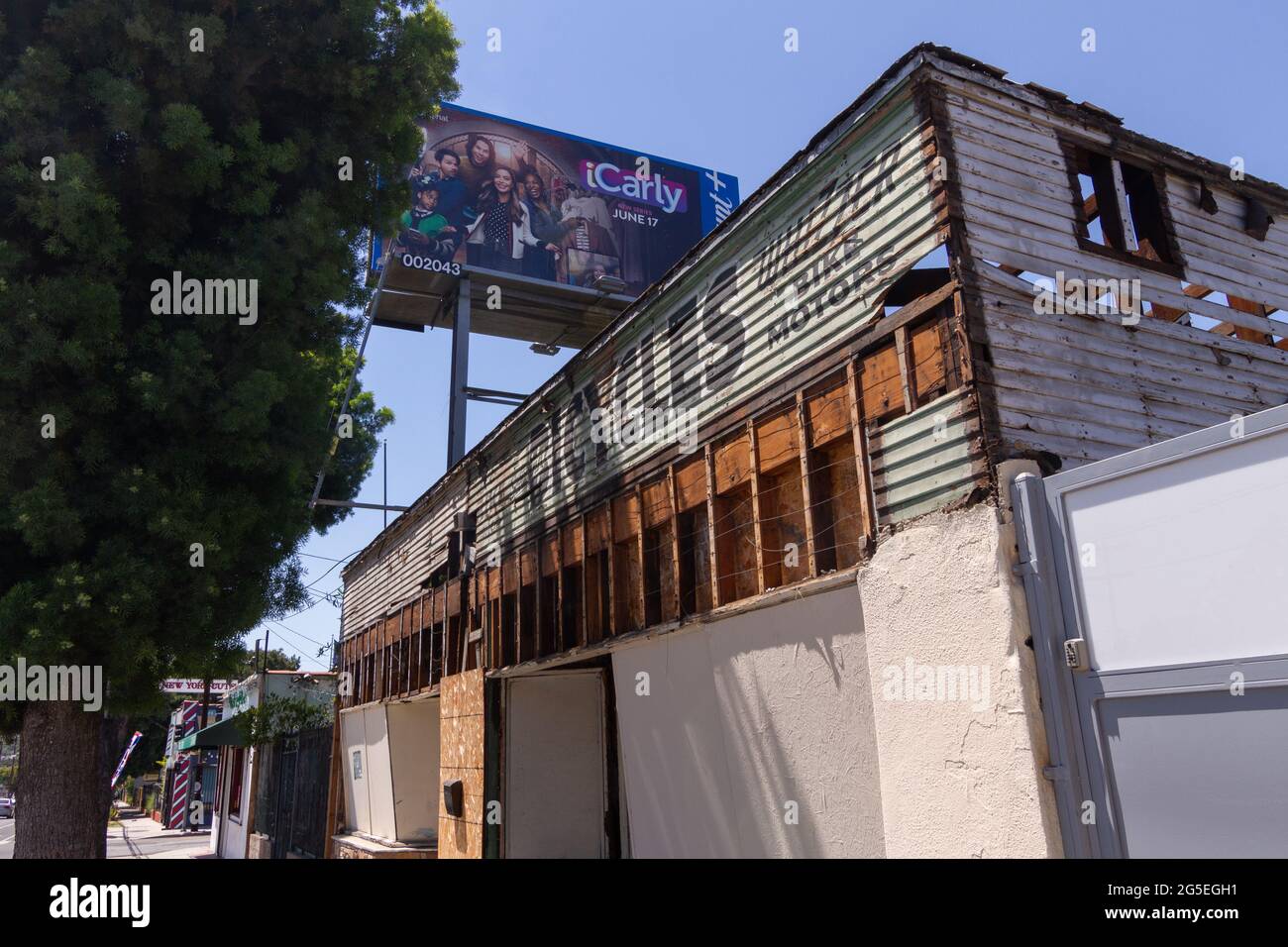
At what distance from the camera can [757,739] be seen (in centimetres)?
694

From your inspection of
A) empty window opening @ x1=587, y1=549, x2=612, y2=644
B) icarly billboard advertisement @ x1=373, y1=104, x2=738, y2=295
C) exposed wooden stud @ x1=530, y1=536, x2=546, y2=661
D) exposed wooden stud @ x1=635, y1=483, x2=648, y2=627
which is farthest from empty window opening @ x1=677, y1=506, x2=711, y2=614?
icarly billboard advertisement @ x1=373, y1=104, x2=738, y2=295

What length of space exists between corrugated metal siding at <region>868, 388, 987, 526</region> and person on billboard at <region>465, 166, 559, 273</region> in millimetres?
14216

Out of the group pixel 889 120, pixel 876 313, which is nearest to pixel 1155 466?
pixel 876 313

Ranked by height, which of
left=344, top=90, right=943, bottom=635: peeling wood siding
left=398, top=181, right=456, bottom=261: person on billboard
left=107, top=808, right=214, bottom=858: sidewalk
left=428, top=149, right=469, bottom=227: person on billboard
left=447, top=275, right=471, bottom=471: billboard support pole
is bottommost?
left=107, top=808, right=214, bottom=858: sidewalk

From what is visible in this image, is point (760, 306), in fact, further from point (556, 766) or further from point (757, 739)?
point (556, 766)

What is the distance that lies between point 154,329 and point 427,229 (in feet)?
33.8

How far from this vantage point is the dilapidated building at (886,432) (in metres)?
5.35

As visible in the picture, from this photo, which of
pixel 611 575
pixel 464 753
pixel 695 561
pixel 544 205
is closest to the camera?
pixel 695 561

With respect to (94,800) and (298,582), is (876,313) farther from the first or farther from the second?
(94,800)

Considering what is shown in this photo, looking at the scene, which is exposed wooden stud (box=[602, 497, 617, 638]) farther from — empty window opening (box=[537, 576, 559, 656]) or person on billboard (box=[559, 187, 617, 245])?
person on billboard (box=[559, 187, 617, 245])

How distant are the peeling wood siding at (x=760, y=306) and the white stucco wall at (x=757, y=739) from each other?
189 cm

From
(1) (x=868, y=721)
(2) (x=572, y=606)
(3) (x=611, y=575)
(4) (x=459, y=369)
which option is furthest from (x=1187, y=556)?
(4) (x=459, y=369)

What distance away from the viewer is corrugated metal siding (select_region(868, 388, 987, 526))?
213 inches
